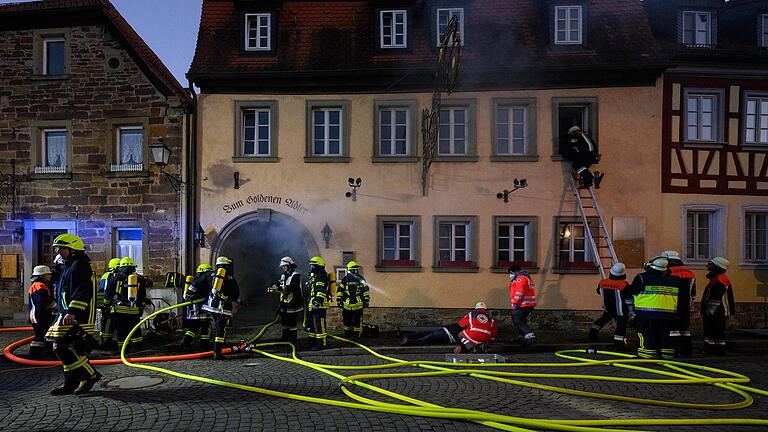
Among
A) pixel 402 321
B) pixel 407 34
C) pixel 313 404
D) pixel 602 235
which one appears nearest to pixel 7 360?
pixel 313 404

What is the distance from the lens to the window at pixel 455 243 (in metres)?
12.7

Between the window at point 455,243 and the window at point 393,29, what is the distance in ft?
15.6

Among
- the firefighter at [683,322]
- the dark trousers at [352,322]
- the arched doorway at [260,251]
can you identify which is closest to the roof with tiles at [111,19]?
the arched doorway at [260,251]

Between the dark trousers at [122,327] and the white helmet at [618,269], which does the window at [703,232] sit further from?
the dark trousers at [122,327]

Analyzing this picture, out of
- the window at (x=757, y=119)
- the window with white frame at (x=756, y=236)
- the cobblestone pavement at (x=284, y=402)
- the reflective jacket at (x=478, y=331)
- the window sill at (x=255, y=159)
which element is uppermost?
the window at (x=757, y=119)

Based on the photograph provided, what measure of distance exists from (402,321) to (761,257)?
31.2 feet

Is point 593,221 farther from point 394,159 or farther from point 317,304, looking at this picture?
point 317,304

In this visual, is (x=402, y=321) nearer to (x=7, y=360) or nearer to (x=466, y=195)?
(x=466, y=195)

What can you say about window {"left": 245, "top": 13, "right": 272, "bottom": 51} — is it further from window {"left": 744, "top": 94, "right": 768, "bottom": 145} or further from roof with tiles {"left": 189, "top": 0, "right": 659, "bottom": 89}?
window {"left": 744, "top": 94, "right": 768, "bottom": 145}

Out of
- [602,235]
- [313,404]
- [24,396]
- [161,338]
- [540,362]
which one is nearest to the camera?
[313,404]

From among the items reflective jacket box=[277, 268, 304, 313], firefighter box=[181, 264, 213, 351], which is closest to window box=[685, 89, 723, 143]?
reflective jacket box=[277, 268, 304, 313]

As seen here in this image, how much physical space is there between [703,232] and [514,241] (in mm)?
4955

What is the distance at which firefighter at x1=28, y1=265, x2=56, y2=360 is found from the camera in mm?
8328

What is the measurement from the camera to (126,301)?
940cm
